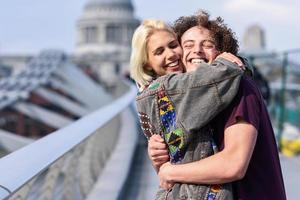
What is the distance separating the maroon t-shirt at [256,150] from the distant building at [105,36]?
77.7 meters

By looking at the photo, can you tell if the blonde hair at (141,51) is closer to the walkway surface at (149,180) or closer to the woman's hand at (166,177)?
the woman's hand at (166,177)

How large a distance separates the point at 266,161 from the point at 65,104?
20959mm

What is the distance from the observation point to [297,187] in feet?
13.6

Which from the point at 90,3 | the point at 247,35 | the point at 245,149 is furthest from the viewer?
the point at 247,35

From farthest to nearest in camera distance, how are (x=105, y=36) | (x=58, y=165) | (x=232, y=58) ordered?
(x=105, y=36), (x=58, y=165), (x=232, y=58)

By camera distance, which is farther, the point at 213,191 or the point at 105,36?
the point at 105,36

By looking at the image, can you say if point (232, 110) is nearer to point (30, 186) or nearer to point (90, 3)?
point (30, 186)

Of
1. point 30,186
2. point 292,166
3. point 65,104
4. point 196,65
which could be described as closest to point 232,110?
point 196,65

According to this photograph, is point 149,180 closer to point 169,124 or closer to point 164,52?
point 164,52

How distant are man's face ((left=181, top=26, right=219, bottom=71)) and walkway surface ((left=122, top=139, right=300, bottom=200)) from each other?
194cm

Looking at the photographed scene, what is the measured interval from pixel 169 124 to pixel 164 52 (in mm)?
331

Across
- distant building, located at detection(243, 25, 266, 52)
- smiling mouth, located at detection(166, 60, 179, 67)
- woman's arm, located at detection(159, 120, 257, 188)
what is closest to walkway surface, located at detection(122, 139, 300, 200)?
smiling mouth, located at detection(166, 60, 179, 67)

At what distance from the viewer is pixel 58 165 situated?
3.55 metres

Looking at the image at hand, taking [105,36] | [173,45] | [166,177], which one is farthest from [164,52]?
[105,36]
